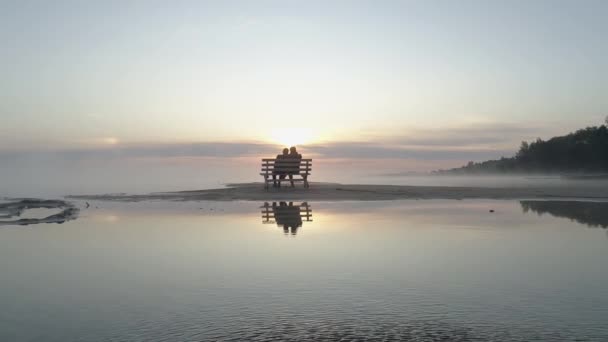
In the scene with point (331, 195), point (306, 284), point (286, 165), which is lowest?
point (306, 284)

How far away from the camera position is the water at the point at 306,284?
6203 millimetres

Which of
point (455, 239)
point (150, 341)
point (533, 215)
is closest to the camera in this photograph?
point (150, 341)

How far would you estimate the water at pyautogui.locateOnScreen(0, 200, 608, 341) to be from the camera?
6.20 meters

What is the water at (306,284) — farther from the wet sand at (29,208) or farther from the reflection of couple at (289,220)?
the wet sand at (29,208)

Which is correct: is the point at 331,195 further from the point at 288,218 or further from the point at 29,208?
the point at 29,208

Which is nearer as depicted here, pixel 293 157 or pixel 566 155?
pixel 293 157

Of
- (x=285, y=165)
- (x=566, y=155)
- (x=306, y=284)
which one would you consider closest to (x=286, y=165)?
(x=285, y=165)

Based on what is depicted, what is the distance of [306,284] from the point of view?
8383 mm

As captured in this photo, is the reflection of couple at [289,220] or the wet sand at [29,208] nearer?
the reflection of couple at [289,220]

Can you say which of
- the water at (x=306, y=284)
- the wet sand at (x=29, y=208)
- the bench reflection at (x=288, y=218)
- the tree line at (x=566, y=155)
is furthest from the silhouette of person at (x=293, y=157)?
the tree line at (x=566, y=155)

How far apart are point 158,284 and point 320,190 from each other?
27.7 m

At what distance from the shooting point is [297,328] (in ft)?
20.4

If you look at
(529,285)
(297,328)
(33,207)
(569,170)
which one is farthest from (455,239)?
(569,170)

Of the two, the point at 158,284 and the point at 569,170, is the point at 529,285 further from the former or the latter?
the point at 569,170
